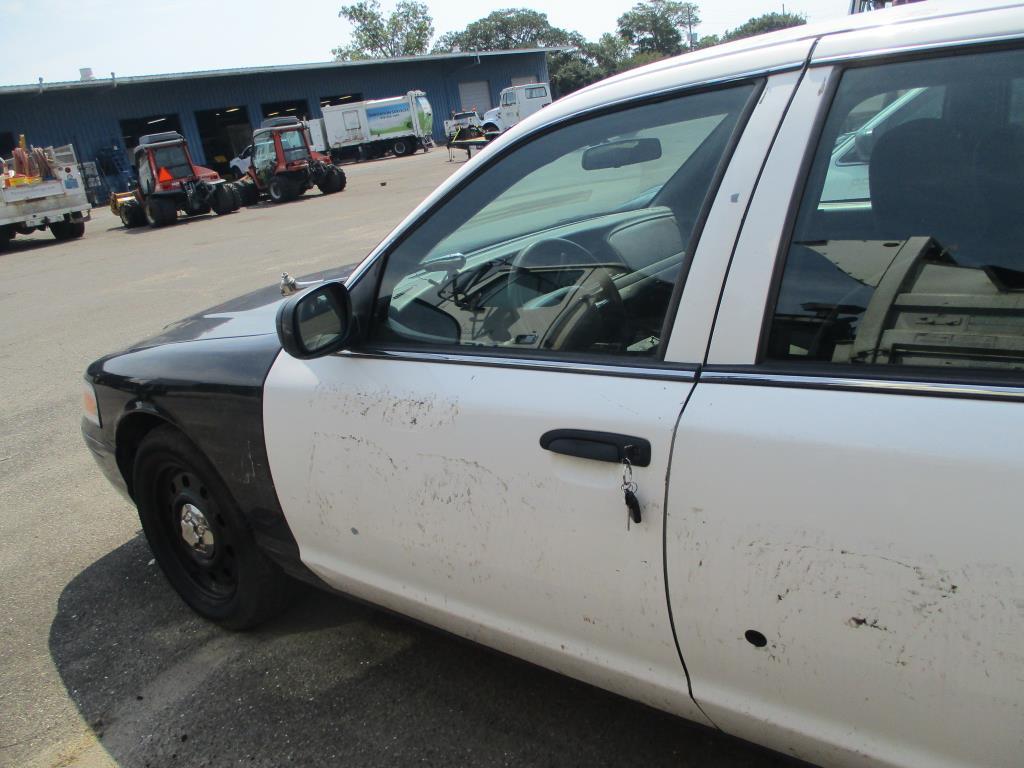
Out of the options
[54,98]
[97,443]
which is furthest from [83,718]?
[54,98]

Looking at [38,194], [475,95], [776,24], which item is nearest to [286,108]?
[475,95]


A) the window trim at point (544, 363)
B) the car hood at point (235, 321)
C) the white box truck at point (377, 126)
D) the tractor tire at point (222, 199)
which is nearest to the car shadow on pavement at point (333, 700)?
the window trim at point (544, 363)

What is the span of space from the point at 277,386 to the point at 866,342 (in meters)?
1.64

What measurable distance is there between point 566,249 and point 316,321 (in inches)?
27.4

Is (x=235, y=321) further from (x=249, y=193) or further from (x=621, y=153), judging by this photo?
(x=249, y=193)

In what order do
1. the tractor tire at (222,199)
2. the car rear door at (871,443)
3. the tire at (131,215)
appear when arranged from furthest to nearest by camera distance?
the tire at (131,215) → the tractor tire at (222,199) → the car rear door at (871,443)

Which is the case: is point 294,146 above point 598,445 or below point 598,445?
above

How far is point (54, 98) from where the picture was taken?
37.7m

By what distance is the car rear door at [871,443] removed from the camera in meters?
1.40

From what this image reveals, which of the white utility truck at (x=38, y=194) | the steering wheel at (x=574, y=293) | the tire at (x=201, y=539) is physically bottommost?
the tire at (x=201, y=539)

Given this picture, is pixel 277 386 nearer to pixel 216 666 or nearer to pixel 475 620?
pixel 475 620

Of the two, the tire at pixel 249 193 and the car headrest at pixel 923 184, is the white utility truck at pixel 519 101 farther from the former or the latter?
the car headrest at pixel 923 184

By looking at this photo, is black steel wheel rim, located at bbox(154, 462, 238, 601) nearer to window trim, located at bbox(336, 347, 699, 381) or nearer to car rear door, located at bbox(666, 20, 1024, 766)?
window trim, located at bbox(336, 347, 699, 381)

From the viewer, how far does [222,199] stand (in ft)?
76.3
